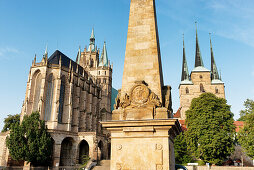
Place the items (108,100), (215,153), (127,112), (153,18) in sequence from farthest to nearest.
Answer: (108,100) → (215,153) → (153,18) → (127,112)

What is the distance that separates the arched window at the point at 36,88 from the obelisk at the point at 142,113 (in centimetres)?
3660

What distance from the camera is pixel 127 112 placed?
5.72 metres

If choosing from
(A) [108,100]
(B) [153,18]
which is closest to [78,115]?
(A) [108,100]

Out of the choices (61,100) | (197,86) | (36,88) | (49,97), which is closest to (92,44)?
(197,86)

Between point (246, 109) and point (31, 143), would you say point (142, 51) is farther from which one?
point (31, 143)

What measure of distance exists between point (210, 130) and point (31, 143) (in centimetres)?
2254

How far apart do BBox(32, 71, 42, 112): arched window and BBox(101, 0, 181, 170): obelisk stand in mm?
36601

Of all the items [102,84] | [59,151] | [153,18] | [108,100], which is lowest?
[59,151]

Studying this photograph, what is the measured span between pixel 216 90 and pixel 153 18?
5674 cm

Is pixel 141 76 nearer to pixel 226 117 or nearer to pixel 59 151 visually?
pixel 226 117

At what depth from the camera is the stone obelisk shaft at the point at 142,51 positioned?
240 inches

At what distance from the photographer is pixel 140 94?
5.75 meters

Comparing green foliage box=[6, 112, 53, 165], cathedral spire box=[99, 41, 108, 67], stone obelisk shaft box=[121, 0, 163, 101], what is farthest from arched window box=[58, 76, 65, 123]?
stone obelisk shaft box=[121, 0, 163, 101]

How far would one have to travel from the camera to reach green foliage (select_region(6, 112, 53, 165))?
30.3 metres
